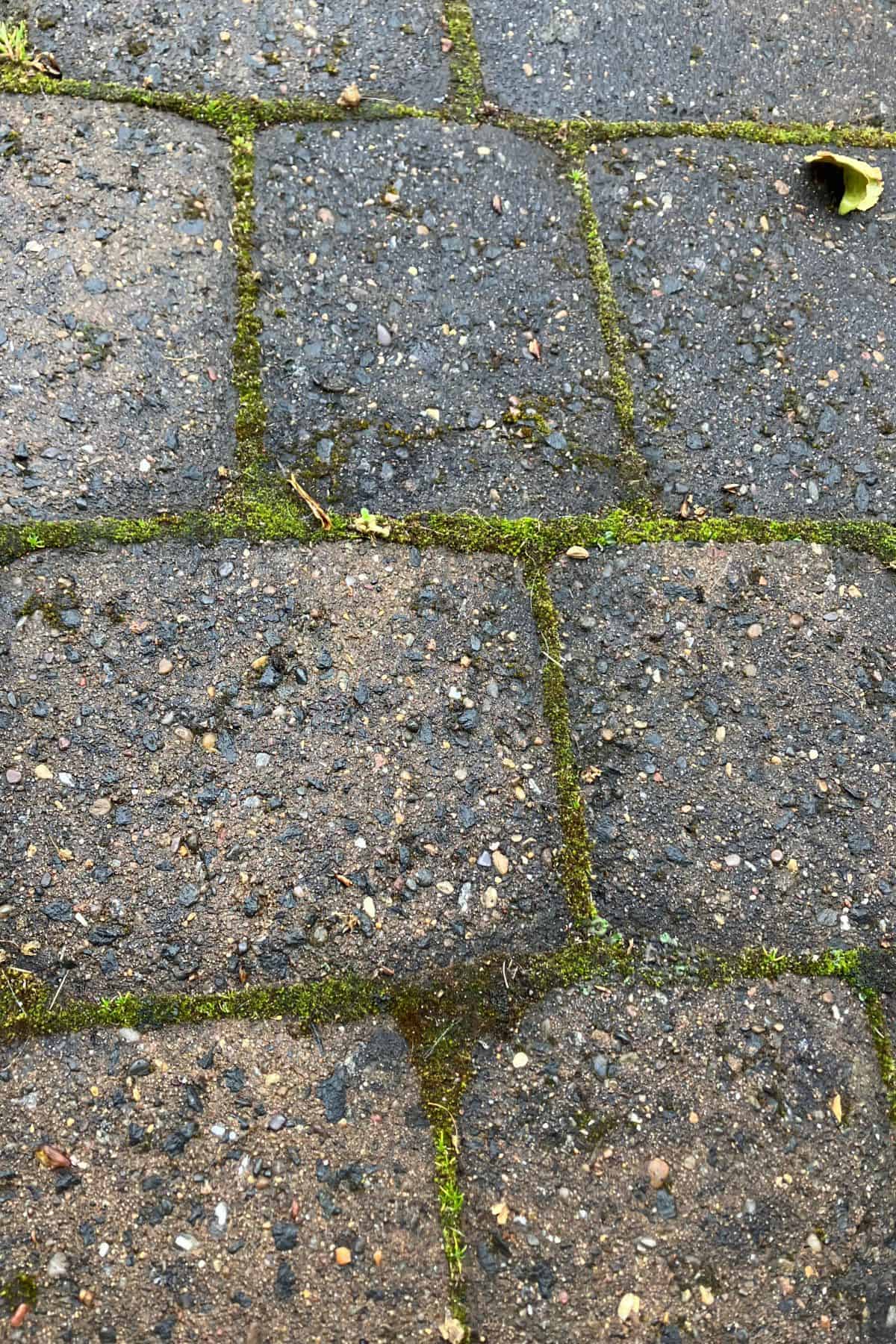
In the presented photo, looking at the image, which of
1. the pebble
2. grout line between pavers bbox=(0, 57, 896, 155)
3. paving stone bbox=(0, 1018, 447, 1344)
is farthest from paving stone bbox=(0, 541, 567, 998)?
grout line between pavers bbox=(0, 57, 896, 155)

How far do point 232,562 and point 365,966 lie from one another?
2.15 feet

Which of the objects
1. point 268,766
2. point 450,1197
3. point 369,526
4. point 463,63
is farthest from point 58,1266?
point 463,63

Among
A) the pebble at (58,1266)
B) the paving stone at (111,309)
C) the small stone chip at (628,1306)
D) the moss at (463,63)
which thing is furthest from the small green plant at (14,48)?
the small stone chip at (628,1306)

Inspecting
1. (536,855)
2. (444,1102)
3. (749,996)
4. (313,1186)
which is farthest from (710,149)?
(313,1186)

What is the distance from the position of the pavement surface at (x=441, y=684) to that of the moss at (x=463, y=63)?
0.05 ft

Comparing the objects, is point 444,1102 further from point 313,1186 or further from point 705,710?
point 705,710

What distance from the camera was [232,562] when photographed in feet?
5.44

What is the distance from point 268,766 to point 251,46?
146 centimetres

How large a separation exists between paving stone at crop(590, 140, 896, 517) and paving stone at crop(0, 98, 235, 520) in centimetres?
74

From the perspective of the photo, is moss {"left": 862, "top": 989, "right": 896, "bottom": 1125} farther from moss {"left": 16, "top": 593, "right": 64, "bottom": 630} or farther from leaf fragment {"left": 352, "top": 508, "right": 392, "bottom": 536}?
moss {"left": 16, "top": 593, "right": 64, "bottom": 630}

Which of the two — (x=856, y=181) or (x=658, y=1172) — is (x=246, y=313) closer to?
(x=856, y=181)

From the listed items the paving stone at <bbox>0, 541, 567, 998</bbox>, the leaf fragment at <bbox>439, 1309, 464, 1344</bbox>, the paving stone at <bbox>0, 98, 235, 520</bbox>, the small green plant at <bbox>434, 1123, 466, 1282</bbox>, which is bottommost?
the leaf fragment at <bbox>439, 1309, 464, 1344</bbox>

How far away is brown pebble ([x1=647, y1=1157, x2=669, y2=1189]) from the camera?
54.3 inches

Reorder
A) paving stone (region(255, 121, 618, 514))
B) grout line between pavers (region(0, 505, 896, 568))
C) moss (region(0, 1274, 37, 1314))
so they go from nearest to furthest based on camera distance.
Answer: moss (region(0, 1274, 37, 1314)) → grout line between pavers (region(0, 505, 896, 568)) → paving stone (region(255, 121, 618, 514))
